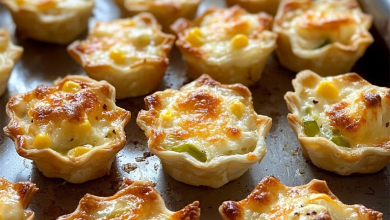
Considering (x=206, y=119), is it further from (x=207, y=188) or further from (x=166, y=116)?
(x=207, y=188)

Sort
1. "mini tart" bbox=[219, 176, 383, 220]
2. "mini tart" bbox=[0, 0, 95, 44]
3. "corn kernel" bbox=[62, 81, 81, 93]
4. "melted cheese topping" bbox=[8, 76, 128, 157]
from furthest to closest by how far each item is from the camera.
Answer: "mini tart" bbox=[0, 0, 95, 44]
"corn kernel" bbox=[62, 81, 81, 93]
"melted cheese topping" bbox=[8, 76, 128, 157]
"mini tart" bbox=[219, 176, 383, 220]

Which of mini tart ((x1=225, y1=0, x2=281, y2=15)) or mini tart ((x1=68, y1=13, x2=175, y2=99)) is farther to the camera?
mini tart ((x1=225, y1=0, x2=281, y2=15))

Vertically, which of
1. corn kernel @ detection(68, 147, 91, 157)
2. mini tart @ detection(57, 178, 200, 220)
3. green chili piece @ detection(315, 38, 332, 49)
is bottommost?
mini tart @ detection(57, 178, 200, 220)

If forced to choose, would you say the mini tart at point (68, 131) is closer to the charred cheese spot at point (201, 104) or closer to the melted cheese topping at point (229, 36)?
the charred cheese spot at point (201, 104)

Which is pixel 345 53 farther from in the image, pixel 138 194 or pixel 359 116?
pixel 138 194

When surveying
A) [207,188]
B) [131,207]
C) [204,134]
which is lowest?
[207,188]

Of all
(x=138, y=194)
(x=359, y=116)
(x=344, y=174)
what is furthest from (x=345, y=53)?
(x=138, y=194)

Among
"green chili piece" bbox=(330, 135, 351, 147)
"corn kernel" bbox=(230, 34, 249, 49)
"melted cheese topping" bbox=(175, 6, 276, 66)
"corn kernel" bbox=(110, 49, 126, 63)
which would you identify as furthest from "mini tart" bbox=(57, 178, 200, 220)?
"corn kernel" bbox=(230, 34, 249, 49)

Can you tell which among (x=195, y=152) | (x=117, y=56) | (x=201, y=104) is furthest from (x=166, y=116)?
(x=117, y=56)

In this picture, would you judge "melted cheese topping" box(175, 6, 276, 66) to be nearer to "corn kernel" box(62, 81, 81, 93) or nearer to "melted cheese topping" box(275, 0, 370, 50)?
"melted cheese topping" box(275, 0, 370, 50)
